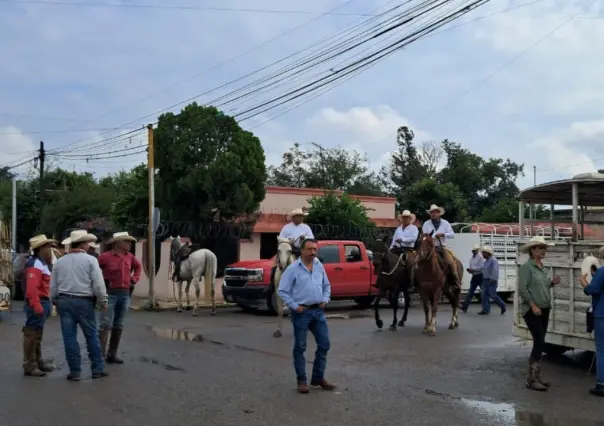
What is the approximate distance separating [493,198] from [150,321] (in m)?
41.0

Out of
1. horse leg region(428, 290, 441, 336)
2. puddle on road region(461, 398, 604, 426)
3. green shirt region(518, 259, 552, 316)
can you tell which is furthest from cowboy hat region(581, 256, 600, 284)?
horse leg region(428, 290, 441, 336)

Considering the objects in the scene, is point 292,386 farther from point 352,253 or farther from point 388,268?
point 352,253

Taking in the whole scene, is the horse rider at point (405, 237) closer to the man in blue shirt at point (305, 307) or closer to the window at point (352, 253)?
the window at point (352, 253)

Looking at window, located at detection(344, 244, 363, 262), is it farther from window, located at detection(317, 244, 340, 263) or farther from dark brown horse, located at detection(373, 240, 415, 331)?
dark brown horse, located at detection(373, 240, 415, 331)

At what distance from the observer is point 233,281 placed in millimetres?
18984

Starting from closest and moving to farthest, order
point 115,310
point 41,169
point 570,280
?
point 570,280, point 115,310, point 41,169

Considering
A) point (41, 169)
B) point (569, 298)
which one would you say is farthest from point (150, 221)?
point (41, 169)

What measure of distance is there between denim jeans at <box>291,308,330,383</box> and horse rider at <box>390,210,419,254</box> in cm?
692

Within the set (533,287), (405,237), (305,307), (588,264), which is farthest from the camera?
(405,237)

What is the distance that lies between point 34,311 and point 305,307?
3611 millimetres

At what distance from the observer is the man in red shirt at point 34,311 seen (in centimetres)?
940

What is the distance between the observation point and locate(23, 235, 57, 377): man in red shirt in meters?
9.40

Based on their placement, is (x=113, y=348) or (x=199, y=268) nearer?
(x=113, y=348)

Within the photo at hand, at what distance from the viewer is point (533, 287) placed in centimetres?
899
